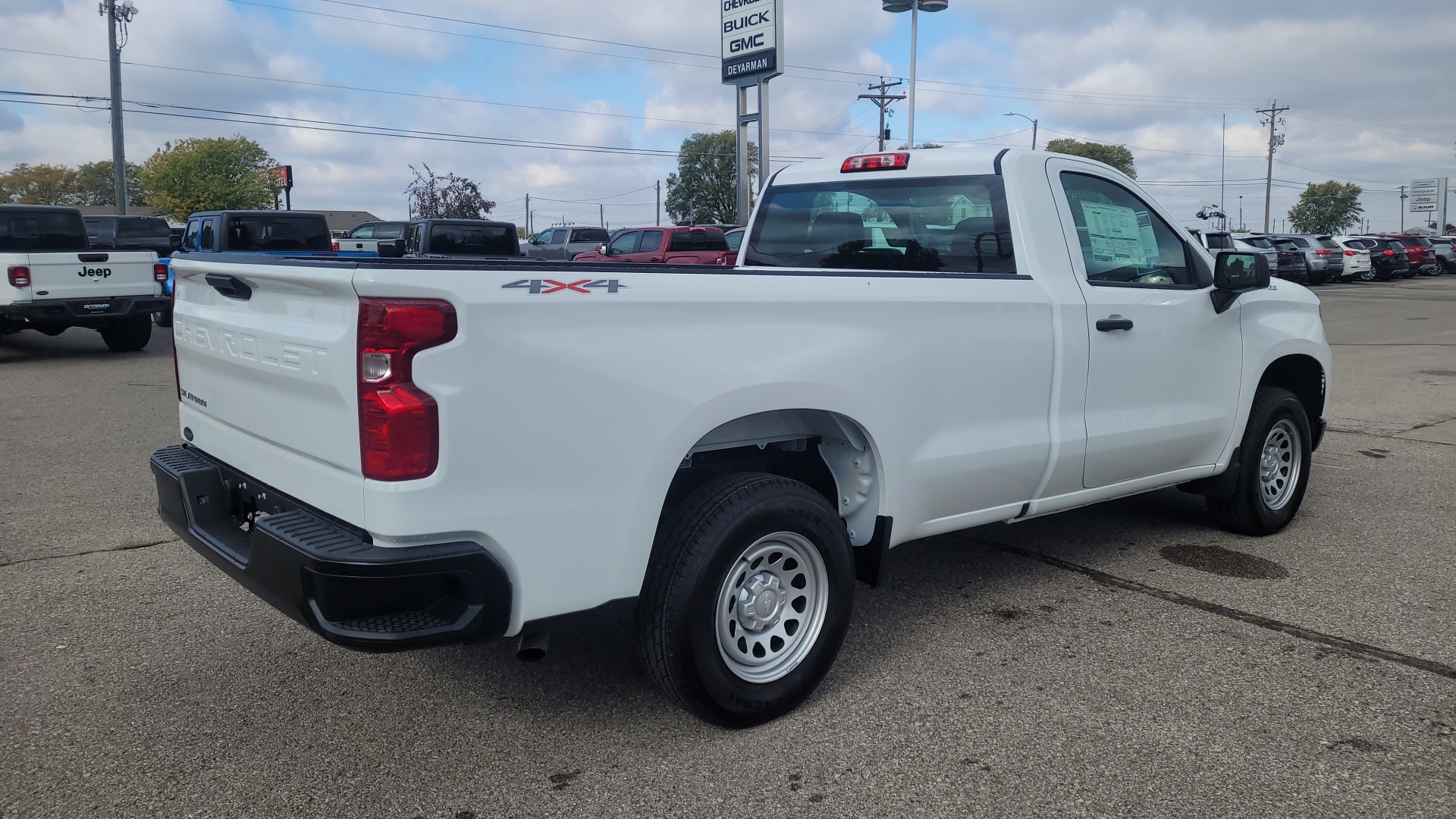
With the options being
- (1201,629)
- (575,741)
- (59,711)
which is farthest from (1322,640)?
(59,711)

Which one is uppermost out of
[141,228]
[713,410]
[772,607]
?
[141,228]

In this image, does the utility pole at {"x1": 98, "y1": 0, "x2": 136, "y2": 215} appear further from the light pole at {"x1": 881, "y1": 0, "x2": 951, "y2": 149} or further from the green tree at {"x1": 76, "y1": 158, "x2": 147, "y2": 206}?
the green tree at {"x1": 76, "y1": 158, "x2": 147, "y2": 206}

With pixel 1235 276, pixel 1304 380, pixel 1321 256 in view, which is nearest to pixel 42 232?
pixel 1235 276

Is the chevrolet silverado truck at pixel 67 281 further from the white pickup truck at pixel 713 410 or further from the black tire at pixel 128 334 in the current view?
the white pickup truck at pixel 713 410

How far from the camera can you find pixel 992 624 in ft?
14.1

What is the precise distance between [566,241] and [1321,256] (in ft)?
80.8

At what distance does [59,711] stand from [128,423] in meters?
6.23

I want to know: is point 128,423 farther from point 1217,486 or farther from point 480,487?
point 1217,486

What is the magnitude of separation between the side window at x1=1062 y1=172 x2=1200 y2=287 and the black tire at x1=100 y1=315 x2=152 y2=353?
13.8 meters

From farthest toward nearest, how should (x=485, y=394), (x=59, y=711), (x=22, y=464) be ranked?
1. (x=22, y=464)
2. (x=59, y=711)
3. (x=485, y=394)

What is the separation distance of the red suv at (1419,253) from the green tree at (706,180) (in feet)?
217

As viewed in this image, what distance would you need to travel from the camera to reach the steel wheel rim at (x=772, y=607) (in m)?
3.32

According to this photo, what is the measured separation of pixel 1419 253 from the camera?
4109 cm

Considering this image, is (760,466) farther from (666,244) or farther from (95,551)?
(666,244)
